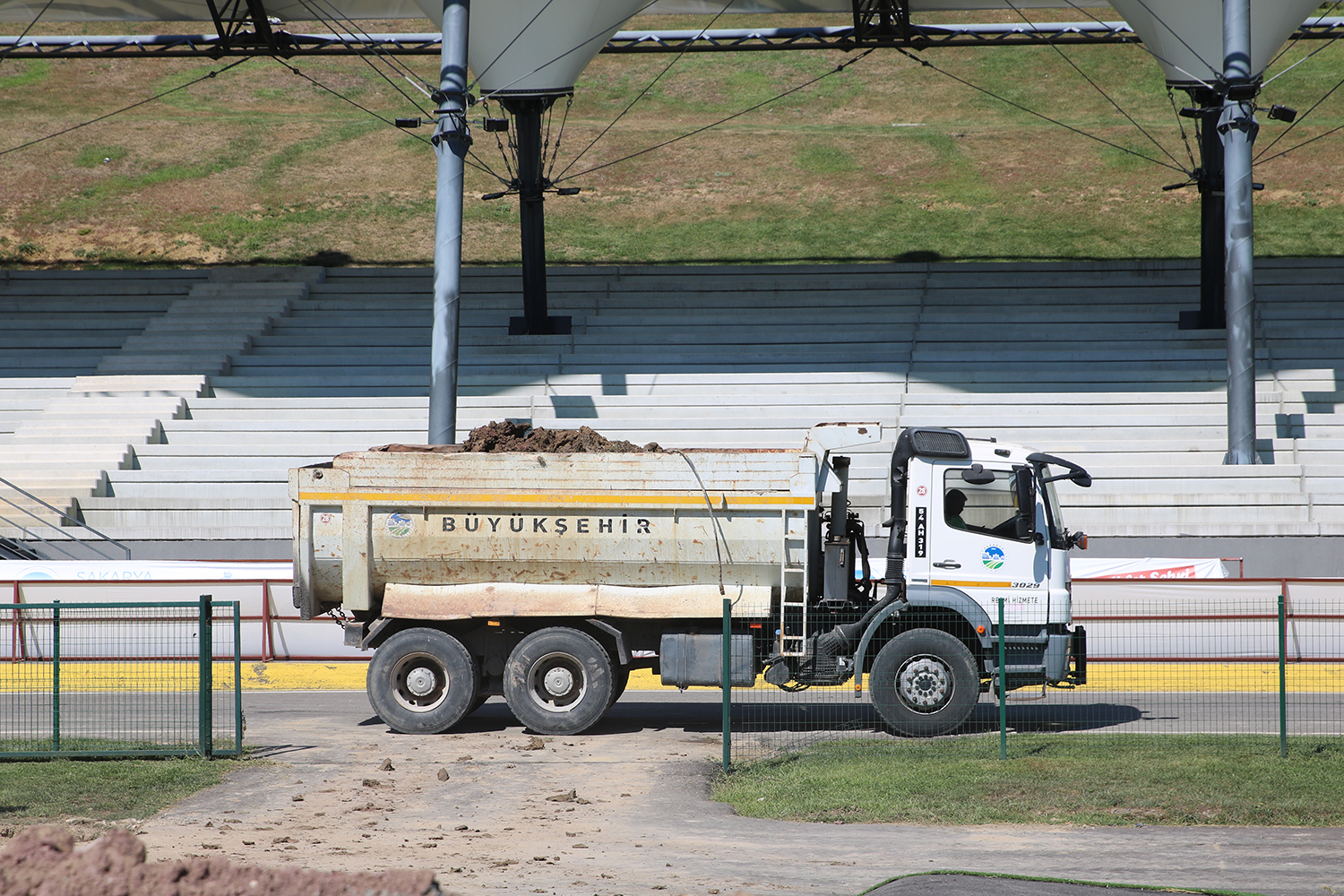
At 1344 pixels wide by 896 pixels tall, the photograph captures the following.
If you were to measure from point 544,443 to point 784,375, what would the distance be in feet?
46.7

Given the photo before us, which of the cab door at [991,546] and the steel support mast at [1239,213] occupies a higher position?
the steel support mast at [1239,213]

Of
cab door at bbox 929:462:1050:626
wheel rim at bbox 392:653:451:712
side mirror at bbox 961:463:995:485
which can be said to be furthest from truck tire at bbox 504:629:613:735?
side mirror at bbox 961:463:995:485

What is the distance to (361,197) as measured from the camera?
48.6 m

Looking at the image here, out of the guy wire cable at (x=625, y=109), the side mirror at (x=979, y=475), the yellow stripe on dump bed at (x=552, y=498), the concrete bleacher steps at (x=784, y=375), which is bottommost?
the yellow stripe on dump bed at (x=552, y=498)

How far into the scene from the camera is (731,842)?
28.9 feet

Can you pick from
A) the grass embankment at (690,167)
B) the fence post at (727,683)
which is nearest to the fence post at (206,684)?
the fence post at (727,683)

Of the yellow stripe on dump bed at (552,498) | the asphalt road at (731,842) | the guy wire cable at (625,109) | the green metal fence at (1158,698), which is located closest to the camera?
the asphalt road at (731,842)

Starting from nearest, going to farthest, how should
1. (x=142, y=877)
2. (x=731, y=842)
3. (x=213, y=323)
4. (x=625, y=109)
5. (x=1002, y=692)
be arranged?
(x=142, y=877)
(x=731, y=842)
(x=1002, y=692)
(x=213, y=323)
(x=625, y=109)

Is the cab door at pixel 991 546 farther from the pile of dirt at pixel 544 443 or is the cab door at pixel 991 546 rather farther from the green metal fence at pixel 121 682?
the green metal fence at pixel 121 682

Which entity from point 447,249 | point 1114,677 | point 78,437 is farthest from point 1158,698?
point 78,437

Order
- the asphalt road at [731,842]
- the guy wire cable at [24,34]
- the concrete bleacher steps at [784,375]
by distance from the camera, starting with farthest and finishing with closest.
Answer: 1. the guy wire cable at [24,34]
2. the concrete bleacher steps at [784,375]
3. the asphalt road at [731,842]

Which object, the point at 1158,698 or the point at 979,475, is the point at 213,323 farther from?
the point at 1158,698

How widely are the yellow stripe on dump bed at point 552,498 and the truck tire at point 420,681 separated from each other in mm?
1317

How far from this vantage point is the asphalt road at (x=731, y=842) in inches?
305
